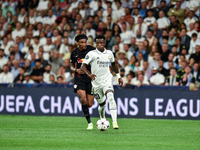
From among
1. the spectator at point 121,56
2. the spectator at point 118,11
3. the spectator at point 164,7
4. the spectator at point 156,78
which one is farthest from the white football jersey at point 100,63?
the spectator at point 118,11

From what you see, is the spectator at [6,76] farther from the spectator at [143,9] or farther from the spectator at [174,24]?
the spectator at [174,24]

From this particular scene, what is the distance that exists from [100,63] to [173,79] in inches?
235

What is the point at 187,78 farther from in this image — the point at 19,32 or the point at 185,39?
the point at 19,32

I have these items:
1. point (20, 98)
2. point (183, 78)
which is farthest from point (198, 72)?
point (20, 98)

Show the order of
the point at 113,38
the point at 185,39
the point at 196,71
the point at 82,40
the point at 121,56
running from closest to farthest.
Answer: the point at 82,40
the point at 196,71
the point at 185,39
the point at 121,56
the point at 113,38

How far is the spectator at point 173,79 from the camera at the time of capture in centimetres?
1573

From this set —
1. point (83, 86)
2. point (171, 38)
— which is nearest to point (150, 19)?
point (171, 38)

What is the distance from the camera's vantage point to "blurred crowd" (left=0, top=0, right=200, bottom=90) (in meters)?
16.5

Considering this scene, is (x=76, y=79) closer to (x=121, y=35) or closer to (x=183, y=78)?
(x=183, y=78)

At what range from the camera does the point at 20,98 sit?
17.4 metres

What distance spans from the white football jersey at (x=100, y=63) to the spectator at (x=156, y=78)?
5.78m

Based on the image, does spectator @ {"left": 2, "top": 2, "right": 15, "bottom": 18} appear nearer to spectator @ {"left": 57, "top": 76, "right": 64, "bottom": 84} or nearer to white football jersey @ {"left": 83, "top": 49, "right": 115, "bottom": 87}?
spectator @ {"left": 57, "top": 76, "right": 64, "bottom": 84}

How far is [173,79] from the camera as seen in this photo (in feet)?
52.2

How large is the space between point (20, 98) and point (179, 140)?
9983 mm
